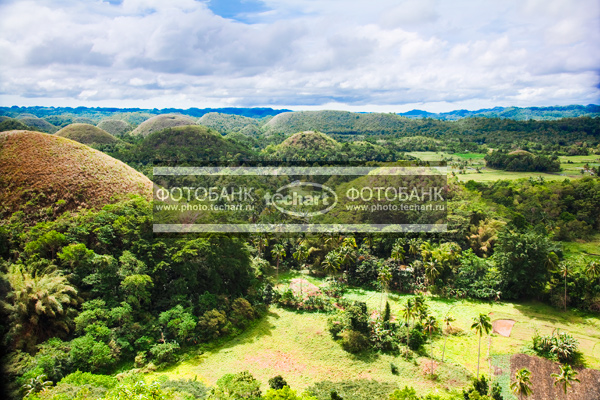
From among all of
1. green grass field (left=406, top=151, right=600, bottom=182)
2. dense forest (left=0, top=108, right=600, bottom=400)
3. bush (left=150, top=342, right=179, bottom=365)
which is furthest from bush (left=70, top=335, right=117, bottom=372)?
green grass field (left=406, top=151, right=600, bottom=182)

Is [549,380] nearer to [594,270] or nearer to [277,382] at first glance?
[594,270]

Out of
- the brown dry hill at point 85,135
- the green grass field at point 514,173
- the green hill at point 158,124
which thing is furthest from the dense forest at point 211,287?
the green hill at point 158,124

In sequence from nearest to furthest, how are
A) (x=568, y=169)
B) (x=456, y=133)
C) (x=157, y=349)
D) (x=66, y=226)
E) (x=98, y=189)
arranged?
(x=157, y=349)
(x=66, y=226)
(x=98, y=189)
(x=568, y=169)
(x=456, y=133)

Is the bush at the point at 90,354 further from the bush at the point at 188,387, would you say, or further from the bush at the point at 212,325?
the bush at the point at 212,325

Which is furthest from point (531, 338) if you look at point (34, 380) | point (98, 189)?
point (98, 189)

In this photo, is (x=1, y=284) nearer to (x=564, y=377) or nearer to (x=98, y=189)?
(x=98, y=189)

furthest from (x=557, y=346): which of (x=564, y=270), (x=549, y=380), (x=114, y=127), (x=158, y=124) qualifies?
(x=114, y=127)

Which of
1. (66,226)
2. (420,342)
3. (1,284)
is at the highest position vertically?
(66,226)
